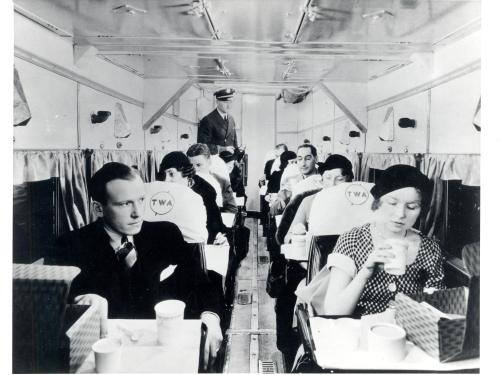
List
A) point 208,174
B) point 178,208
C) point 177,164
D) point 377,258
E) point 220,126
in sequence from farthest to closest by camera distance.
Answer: point 208,174
point 220,126
point 177,164
point 178,208
point 377,258

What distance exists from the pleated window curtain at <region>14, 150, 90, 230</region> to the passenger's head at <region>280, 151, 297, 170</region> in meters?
0.98

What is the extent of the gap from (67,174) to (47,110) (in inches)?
11.4

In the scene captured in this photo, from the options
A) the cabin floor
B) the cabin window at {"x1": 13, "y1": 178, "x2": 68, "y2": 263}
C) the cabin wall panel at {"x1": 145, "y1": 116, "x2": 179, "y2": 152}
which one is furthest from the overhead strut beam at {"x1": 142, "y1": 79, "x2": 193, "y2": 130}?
the cabin floor

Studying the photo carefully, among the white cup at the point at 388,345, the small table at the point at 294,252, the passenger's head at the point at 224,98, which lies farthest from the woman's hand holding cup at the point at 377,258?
the passenger's head at the point at 224,98

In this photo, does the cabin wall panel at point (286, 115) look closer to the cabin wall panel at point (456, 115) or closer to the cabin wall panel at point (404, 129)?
the cabin wall panel at point (404, 129)

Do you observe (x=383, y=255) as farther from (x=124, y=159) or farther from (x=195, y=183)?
(x=124, y=159)

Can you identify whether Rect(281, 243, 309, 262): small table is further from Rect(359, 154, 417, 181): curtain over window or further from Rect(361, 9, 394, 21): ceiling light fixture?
Rect(361, 9, 394, 21): ceiling light fixture

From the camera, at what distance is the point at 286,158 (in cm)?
211

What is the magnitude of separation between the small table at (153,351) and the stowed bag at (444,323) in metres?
0.73

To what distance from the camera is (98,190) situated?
163cm

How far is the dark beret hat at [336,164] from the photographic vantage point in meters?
2.06

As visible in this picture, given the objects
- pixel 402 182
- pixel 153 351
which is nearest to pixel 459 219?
pixel 402 182

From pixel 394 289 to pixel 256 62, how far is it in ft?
3.83

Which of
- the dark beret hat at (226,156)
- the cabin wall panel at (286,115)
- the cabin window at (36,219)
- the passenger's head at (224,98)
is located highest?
the passenger's head at (224,98)
